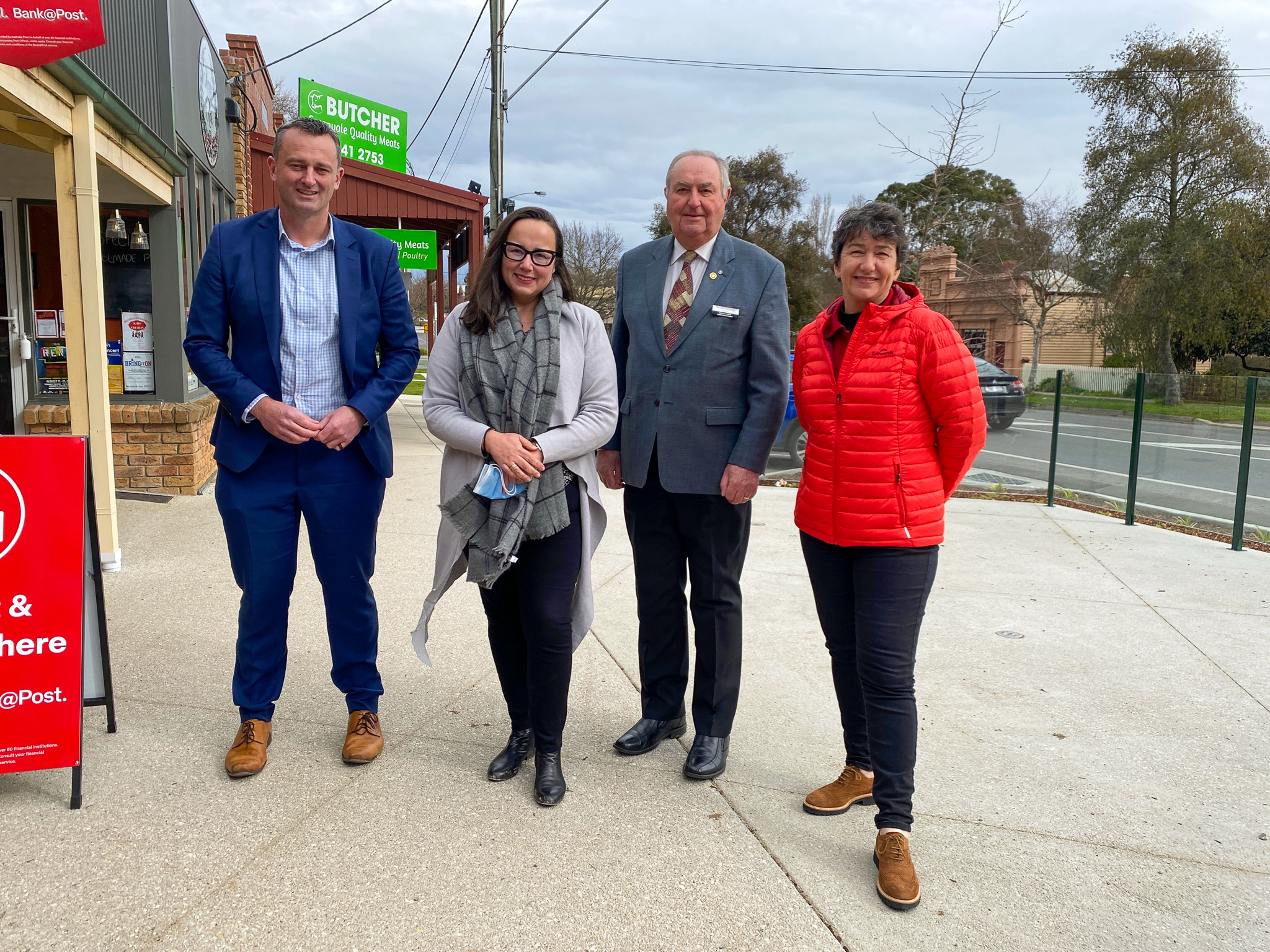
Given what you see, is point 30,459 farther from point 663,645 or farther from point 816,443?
point 816,443

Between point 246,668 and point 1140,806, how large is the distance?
119 inches

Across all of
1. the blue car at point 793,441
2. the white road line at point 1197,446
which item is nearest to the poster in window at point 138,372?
the blue car at point 793,441

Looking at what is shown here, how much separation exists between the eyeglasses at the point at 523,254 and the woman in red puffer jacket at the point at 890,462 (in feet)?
2.86

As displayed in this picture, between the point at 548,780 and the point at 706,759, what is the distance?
1.84ft

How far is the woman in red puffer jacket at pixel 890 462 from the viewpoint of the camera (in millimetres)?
2527

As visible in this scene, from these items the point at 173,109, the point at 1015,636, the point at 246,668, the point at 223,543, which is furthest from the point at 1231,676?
the point at 173,109

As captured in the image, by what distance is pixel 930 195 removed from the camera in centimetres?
959

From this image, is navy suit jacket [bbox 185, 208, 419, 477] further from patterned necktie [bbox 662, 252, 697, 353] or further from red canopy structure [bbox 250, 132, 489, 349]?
red canopy structure [bbox 250, 132, 489, 349]

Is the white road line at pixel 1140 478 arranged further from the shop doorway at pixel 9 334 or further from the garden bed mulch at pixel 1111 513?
the shop doorway at pixel 9 334

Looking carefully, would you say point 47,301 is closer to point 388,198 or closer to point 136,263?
point 136,263

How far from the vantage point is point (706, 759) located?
3.11m

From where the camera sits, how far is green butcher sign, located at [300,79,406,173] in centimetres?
1145

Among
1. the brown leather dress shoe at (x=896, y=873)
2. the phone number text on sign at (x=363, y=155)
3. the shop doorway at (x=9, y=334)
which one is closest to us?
Result: the brown leather dress shoe at (x=896, y=873)

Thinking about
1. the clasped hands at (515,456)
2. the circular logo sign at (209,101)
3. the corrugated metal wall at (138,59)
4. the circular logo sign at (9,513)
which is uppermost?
the circular logo sign at (209,101)
